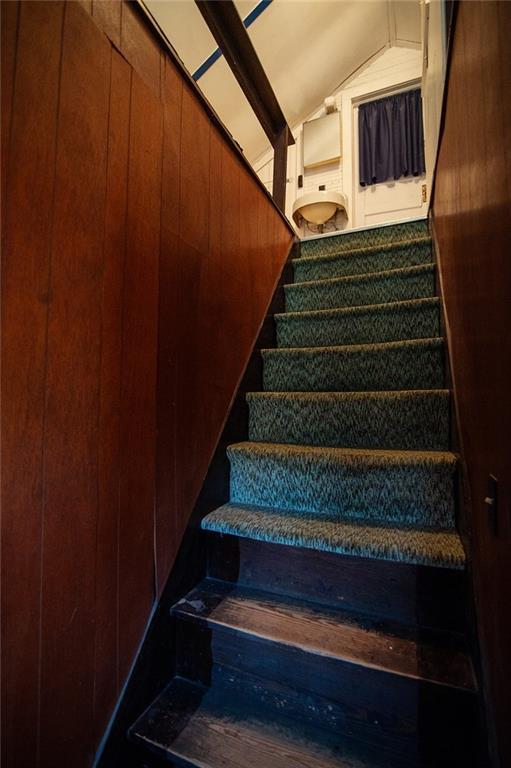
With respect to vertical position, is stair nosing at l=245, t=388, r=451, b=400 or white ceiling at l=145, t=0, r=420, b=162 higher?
white ceiling at l=145, t=0, r=420, b=162

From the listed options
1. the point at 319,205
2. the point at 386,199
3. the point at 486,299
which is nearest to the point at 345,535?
the point at 486,299

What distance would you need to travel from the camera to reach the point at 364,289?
1.64 metres

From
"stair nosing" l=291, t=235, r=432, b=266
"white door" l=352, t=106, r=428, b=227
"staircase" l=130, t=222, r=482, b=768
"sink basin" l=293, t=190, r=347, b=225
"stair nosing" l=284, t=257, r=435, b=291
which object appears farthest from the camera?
"white door" l=352, t=106, r=428, b=227

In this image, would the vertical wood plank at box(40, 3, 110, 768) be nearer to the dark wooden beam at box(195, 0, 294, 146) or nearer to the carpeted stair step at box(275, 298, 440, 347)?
the dark wooden beam at box(195, 0, 294, 146)

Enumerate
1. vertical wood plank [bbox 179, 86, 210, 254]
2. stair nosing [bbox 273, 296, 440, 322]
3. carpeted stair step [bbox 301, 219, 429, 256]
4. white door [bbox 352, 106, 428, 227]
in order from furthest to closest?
1. white door [bbox 352, 106, 428, 227]
2. carpeted stair step [bbox 301, 219, 429, 256]
3. stair nosing [bbox 273, 296, 440, 322]
4. vertical wood plank [bbox 179, 86, 210, 254]

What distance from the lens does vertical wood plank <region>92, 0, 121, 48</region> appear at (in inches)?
28.0

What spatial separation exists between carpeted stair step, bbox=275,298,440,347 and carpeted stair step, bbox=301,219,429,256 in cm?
63

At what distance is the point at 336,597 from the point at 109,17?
1390 millimetres

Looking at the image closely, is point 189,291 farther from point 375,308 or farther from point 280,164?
point 280,164

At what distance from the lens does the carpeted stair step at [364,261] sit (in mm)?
1704

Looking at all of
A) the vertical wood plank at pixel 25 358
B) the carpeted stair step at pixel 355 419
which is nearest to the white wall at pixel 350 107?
the carpeted stair step at pixel 355 419

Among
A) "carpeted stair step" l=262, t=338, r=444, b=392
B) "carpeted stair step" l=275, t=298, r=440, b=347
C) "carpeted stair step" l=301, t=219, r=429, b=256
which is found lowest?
"carpeted stair step" l=262, t=338, r=444, b=392

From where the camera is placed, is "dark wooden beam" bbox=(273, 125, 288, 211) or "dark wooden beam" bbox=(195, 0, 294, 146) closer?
"dark wooden beam" bbox=(195, 0, 294, 146)

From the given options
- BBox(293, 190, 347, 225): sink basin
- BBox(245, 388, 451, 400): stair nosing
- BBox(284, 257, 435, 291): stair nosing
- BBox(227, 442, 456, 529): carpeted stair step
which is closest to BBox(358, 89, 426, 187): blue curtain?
BBox(293, 190, 347, 225): sink basin
